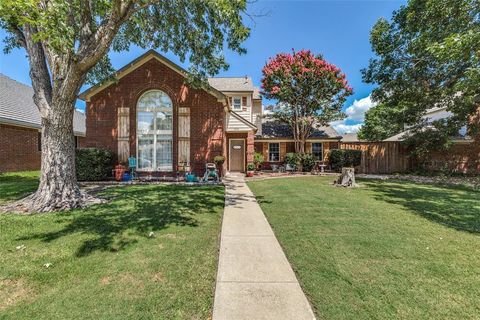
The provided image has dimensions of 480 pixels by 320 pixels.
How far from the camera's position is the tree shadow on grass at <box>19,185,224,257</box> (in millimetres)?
4453

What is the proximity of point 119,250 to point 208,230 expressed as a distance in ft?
5.63

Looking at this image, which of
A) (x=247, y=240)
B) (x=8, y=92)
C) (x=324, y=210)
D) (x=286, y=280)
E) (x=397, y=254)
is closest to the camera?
(x=286, y=280)

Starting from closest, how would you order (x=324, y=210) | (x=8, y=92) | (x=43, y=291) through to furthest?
(x=43, y=291) < (x=324, y=210) < (x=8, y=92)

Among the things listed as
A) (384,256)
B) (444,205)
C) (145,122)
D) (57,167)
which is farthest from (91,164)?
(444,205)

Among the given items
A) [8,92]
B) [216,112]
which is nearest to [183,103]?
[216,112]

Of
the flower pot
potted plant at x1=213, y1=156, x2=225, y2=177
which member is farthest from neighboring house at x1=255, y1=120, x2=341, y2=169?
the flower pot

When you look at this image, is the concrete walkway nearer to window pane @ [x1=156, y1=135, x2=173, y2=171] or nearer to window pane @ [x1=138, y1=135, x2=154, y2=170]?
window pane @ [x1=156, y1=135, x2=173, y2=171]

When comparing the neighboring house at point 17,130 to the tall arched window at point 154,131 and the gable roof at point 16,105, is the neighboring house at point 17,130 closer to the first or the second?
the gable roof at point 16,105

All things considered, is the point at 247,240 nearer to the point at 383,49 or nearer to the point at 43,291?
the point at 43,291

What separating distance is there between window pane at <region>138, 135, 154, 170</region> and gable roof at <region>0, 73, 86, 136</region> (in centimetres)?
839

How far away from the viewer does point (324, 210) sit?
6.64m

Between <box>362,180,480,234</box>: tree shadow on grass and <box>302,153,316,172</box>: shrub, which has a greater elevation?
<box>302,153,316,172</box>: shrub

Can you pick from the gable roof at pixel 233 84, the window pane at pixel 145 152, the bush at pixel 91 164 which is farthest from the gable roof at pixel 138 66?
the gable roof at pixel 233 84

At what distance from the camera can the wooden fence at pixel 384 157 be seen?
60.1ft
